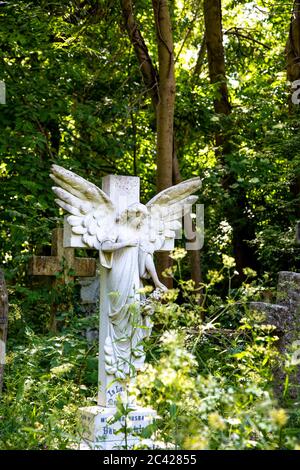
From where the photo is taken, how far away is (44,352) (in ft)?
25.7

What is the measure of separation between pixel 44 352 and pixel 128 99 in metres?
5.19

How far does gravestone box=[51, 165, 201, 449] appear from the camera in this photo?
604cm

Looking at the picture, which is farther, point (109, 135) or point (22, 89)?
point (109, 135)

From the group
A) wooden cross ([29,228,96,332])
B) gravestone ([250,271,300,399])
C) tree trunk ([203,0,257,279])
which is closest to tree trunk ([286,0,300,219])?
tree trunk ([203,0,257,279])

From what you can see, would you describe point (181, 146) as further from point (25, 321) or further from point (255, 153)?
point (25, 321)

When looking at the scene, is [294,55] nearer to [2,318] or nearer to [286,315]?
[286,315]

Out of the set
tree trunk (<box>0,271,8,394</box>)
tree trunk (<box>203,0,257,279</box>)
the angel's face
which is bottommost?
tree trunk (<box>0,271,8,394</box>)

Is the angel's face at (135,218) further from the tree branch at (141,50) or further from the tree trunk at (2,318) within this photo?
the tree branch at (141,50)

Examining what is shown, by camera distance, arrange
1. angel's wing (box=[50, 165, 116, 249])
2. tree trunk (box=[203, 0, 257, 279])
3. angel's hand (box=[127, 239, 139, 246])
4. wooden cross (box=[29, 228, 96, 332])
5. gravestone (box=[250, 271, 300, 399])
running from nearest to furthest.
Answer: angel's wing (box=[50, 165, 116, 249]) → angel's hand (box=[127, 239, 139, 246]) → gravestone (box=[250, 271, 300, 399]) → wooden cross (box=[29, 228, 96, 332]) → tree trunk (box=[203, 0, 257, 279])

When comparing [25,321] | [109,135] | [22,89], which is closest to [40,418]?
[25,321]

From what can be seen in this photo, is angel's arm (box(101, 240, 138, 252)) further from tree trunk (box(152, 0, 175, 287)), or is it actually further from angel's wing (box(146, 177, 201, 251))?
tree trunk (box(152, 0, 175, 287))

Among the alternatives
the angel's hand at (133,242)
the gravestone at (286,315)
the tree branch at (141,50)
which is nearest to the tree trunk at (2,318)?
the angel's hand at (133,242)

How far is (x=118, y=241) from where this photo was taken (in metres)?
6.34

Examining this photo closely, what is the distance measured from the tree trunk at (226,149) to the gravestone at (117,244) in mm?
5002
